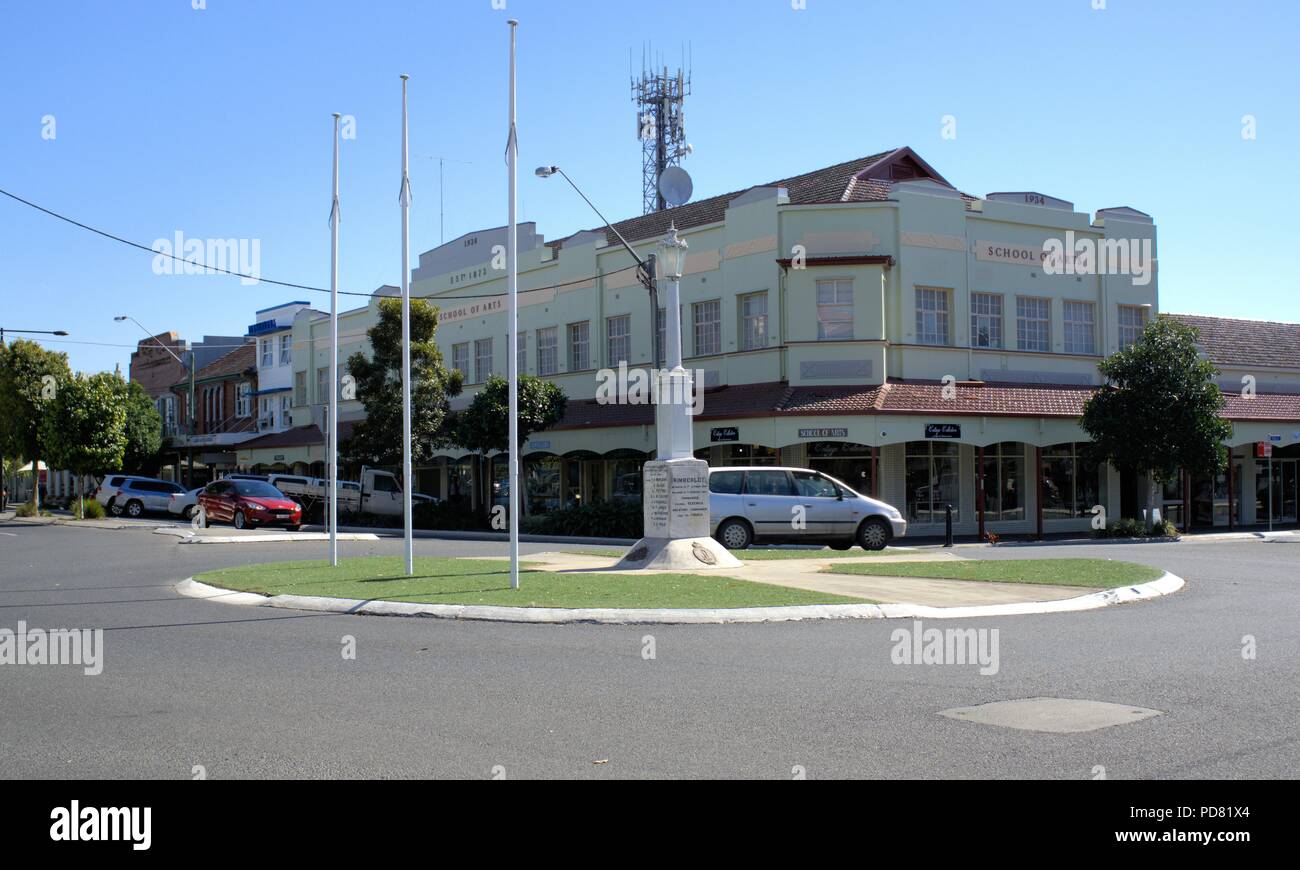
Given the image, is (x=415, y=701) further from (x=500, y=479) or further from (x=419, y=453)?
(x=500, y=479)

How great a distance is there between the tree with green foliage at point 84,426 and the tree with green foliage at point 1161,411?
35575 millimetres

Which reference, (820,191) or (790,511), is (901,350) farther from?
(790,511)

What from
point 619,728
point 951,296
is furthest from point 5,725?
point 951,296

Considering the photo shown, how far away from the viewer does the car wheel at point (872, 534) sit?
22.9 meters

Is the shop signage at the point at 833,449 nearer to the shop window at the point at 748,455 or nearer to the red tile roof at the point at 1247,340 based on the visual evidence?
the shop window at the point at 748,455

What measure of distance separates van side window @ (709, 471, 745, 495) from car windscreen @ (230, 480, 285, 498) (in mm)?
17331

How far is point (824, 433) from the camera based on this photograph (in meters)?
28.9

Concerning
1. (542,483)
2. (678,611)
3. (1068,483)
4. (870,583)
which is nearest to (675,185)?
(542,483)

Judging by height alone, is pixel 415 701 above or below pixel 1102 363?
below

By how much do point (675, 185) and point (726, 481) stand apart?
12.6 metres

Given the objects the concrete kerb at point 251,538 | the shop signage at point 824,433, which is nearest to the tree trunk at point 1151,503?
the shop signage at point 824,433

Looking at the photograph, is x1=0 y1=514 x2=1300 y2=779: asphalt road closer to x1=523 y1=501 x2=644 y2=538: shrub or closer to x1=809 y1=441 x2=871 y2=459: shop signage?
x1=523 y1=501 x2=644 y2=538: shrub

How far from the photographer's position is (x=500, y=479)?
4066 centimetres

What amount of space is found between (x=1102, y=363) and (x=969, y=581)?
18.0m
